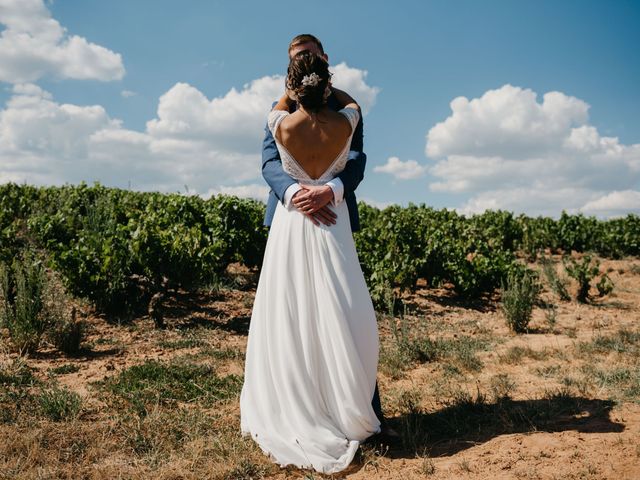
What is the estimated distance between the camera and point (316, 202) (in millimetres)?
3521

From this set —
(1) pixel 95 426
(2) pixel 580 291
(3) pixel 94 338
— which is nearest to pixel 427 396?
(1) pixel 95 426

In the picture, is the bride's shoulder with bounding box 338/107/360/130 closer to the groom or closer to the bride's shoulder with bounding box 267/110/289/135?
the groom

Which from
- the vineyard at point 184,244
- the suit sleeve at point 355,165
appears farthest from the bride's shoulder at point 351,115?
the vineyard at point 184,244

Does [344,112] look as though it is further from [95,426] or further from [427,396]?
[95,426]

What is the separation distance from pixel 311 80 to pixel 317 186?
68cm

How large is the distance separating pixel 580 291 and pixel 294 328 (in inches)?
309

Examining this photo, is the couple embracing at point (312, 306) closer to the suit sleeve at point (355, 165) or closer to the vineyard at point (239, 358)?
the suit sleeve at point (355, 165)

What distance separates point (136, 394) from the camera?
4711 millimetres

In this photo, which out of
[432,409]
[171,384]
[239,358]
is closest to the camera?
[432,409]

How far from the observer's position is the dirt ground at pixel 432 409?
3363mm

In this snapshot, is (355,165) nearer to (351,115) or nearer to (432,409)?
(351,115)

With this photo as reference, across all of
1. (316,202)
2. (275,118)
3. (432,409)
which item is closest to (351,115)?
(275,118)

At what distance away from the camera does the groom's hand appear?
3525 mm

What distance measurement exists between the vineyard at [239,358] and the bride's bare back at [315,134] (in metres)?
2.03
